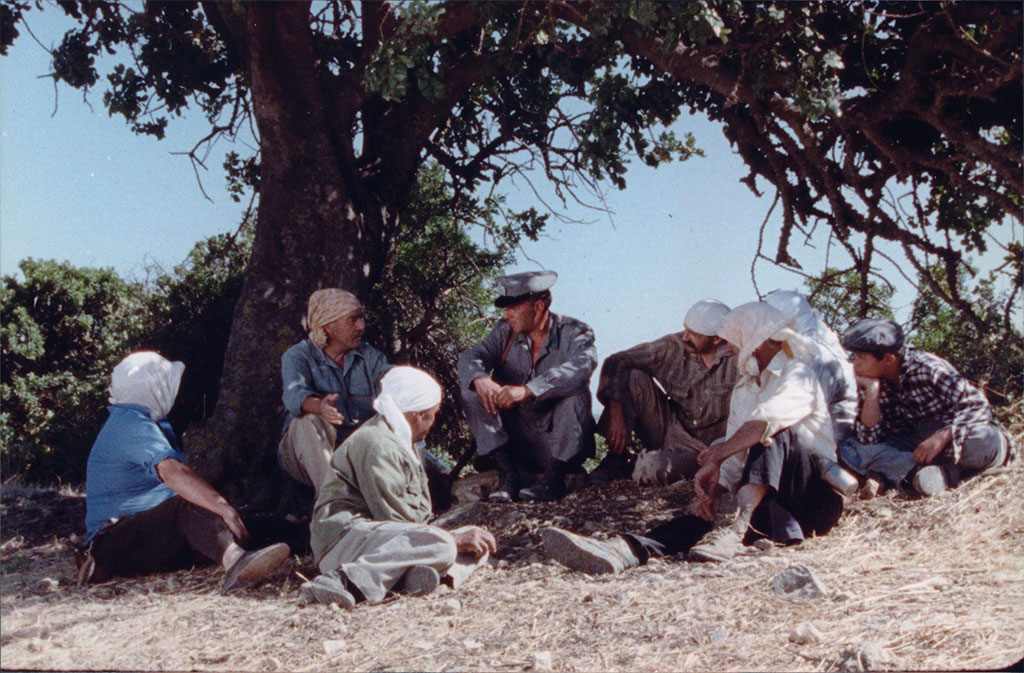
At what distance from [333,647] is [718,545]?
5.75 ft

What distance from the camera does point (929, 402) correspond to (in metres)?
5.29

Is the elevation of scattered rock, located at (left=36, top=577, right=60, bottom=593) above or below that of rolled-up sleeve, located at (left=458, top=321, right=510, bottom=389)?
below

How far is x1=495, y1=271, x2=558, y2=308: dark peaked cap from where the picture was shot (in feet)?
19.6

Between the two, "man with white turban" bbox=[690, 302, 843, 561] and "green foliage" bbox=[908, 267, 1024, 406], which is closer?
"man with white turban" bbox=[690, 302, 843, 561]

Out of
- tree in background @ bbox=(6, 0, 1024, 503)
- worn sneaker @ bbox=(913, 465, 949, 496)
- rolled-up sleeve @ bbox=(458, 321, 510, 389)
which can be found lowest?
worn sneaker @ bbox=(913, 465, 949, 496)

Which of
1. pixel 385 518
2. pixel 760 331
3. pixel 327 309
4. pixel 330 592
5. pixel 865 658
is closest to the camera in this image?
pixel 865 658

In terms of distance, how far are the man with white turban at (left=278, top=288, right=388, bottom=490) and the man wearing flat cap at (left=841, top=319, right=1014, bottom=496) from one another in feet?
9.15

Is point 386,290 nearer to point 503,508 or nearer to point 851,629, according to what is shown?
point 503,508

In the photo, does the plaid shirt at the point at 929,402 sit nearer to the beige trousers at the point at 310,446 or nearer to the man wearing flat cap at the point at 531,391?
the man wearing flat cap at the point at 531,391

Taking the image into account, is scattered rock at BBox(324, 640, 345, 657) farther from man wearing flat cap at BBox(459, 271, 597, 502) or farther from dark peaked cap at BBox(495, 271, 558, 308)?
dark peaked cap at BBox(495, 271, 558, 308)

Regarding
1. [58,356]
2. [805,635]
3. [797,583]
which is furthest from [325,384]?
[58,356]

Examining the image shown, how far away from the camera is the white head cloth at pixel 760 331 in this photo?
468 centimetres

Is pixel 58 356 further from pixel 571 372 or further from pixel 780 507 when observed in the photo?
pixel 780 507

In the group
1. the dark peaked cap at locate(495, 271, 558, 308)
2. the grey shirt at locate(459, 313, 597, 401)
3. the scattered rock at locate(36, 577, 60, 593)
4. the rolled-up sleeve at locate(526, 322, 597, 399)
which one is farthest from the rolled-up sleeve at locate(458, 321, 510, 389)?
the scattered rock at locate(36, 577, 60, 593)
